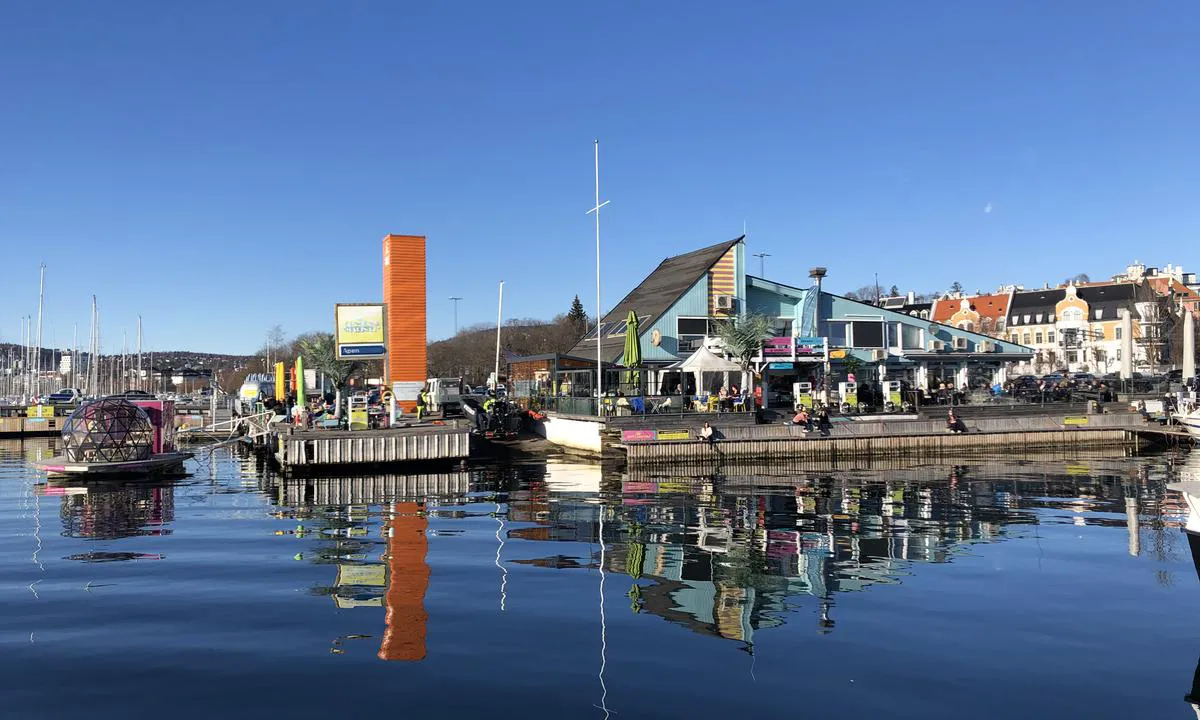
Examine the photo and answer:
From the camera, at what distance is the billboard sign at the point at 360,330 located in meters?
41.2

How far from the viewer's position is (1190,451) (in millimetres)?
38594

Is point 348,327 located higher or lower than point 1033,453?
higher

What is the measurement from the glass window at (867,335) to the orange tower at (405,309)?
84.2 feet

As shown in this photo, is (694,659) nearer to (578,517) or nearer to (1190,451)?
(578,517)

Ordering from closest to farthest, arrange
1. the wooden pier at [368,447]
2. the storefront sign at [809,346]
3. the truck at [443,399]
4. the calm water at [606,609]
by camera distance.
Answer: the calm water at [606,609] → the wooden pier at [368,447] → the storefront sign at [809,346] → the truck at [443,399]

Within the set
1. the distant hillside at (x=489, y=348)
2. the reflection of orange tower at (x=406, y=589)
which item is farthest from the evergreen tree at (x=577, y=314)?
the reflection of orange tower at (x=406, y=589)

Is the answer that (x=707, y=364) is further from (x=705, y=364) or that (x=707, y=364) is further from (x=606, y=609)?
(x=606, y=609)

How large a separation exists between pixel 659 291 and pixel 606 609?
140 feet

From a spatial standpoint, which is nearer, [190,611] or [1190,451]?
[190,611]

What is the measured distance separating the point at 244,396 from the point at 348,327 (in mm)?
31165

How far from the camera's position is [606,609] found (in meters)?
12.8

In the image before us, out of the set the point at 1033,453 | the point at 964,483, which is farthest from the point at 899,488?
the point at 1033,453

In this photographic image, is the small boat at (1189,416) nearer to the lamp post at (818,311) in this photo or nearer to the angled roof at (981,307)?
the lamp post at (818,311)

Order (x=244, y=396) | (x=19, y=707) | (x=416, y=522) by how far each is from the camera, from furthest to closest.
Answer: (x=244, y=396)
(x=416, y=522)
(x=19, y=707)
